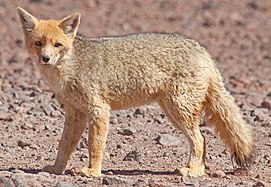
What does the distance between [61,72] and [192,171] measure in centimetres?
171

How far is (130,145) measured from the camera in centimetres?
1255

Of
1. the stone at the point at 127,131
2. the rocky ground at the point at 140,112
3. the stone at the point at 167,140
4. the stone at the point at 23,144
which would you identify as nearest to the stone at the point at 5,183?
the rocky ground at the point at 140,112

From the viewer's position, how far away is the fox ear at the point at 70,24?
10.8m

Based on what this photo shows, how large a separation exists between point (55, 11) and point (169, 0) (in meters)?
3.51

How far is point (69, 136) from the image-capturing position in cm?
1115

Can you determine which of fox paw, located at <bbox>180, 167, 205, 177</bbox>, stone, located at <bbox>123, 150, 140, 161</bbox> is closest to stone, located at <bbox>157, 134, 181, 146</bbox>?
stone, located at <bbox>123, 150, 140, 161</bbox>

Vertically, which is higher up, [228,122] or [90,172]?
[228,122]

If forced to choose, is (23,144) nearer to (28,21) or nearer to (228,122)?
(28,21)

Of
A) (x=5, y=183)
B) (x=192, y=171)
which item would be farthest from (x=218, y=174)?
(x=5, y=183)

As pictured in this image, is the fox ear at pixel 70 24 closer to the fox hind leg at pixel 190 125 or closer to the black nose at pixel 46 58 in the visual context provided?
the black nose at pixel 46 58

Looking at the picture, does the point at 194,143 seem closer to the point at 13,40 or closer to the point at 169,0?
the point at 13,40

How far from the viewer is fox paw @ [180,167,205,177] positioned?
423 inches

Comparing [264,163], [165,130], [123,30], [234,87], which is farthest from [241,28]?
[264,163]

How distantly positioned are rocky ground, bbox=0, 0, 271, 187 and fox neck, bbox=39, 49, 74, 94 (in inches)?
37.2
